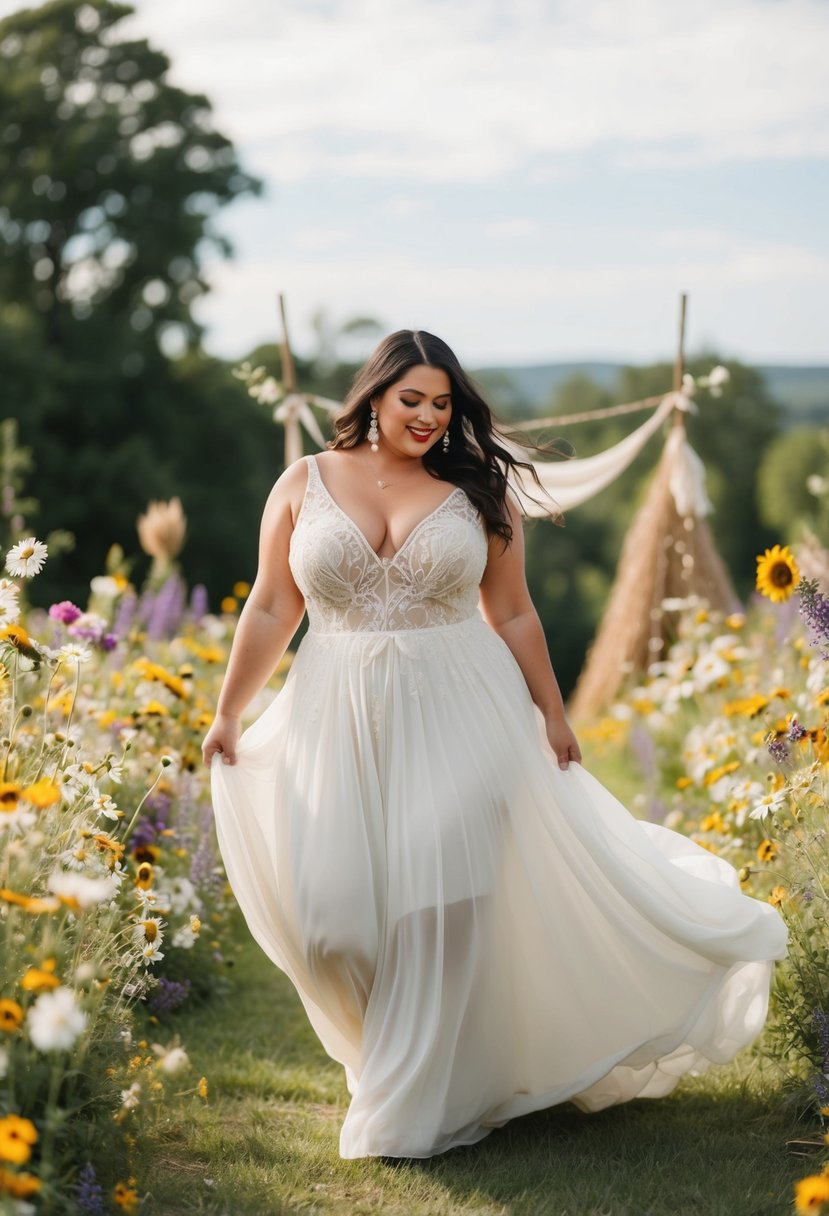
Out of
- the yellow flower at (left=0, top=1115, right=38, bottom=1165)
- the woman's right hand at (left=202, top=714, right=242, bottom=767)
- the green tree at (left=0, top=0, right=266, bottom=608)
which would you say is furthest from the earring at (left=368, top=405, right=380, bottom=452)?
the green tree at (left=0, top=0, right=266, bottom=608)

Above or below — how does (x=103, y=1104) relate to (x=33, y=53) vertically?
below

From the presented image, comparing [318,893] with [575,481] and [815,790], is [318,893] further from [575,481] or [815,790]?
[575,481]

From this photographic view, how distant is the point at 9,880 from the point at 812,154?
14182 millimetres

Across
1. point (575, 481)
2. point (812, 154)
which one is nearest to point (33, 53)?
point (812, 154)

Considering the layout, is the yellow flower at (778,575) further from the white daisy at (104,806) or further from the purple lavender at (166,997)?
the purple lavender at (166,997)

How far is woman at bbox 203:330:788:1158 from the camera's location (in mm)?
3027

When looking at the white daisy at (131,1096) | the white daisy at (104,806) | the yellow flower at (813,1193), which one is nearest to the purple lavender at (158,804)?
the white daisy at (104,806)

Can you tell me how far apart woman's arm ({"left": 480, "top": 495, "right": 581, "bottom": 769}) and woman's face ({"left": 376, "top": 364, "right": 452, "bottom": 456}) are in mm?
300

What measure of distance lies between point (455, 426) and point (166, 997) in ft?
6.21

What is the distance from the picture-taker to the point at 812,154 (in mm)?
14305

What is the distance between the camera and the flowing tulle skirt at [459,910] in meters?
3.02

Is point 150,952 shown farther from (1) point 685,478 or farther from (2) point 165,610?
(1) point 685,478

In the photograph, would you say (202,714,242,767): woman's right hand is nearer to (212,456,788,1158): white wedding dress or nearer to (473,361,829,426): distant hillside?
(212,456,788,1158): white wedding dress

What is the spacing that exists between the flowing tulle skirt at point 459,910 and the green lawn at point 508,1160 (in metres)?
0.09
